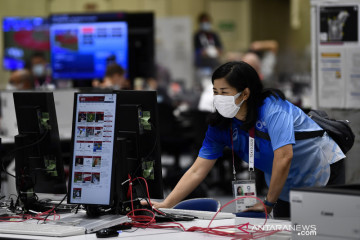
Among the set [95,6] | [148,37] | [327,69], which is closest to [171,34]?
[95,6]

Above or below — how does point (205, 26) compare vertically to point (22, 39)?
above

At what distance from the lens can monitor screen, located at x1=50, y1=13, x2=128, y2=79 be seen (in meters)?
8.19

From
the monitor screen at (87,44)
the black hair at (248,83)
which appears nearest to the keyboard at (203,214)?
the black hair at (248,83)

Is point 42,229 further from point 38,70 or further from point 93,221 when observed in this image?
point 38,70

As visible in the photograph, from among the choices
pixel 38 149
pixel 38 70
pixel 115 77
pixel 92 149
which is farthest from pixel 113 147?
pixel 38 70

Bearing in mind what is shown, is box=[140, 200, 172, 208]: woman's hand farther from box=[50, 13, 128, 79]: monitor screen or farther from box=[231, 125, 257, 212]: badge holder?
box=[50, 13, 128, 79]: monitor screen

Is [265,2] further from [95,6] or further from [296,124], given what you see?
[296,124]

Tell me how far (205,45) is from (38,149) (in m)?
9.09

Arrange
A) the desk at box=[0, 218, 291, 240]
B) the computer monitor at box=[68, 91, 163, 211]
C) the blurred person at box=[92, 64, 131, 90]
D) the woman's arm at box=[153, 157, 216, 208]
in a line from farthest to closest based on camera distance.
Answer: the blurred person at box=[92, 64, 131, 90] < the woman's arm at box=[153, 157, 216, 208] < the computer monitor at box=[68, 91, 163, 211] < the desk at box=[0, 218, 291, 240]

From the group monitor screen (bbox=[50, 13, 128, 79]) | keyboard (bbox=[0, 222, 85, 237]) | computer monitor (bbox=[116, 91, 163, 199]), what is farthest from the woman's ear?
monitor screen (bbox=[50, 13, 128, 79])

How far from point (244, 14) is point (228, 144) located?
1085cm

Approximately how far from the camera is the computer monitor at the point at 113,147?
3.09 m

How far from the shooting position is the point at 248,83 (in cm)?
343

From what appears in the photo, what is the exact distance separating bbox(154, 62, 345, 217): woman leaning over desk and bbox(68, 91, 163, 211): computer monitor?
311 mm
